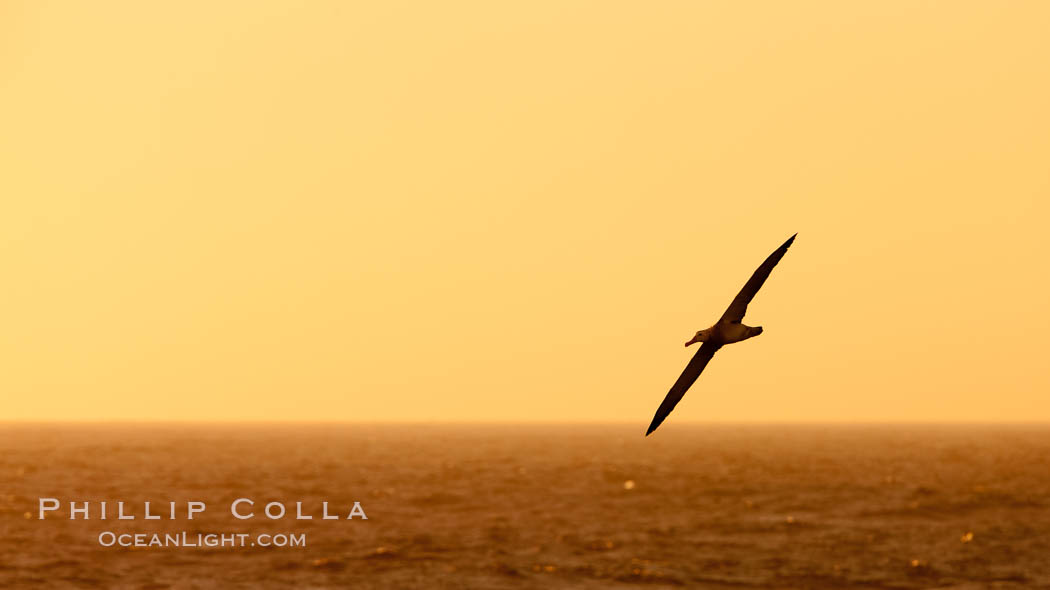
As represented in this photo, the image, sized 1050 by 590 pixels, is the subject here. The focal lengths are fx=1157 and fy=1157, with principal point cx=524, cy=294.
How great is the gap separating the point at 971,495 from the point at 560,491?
147 feet

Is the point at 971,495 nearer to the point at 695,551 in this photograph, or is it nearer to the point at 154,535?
the point at 695,551

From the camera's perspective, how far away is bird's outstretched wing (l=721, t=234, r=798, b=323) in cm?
1247

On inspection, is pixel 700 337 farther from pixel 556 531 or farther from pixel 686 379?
pixel 556 531

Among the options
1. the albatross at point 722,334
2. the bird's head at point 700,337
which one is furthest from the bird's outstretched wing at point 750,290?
the bird's head at point 700,337

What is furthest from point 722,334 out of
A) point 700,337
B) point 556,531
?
point 556,531

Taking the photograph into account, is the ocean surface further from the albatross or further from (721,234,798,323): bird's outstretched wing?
(721,234,798,323): bird's outstretched wing

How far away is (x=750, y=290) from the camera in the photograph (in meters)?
13.4

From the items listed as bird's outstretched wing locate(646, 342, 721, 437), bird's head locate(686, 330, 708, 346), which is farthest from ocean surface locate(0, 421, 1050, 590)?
bird's head locate(686, 330, 708, 346)

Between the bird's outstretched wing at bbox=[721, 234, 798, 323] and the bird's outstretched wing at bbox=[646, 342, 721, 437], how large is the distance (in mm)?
425

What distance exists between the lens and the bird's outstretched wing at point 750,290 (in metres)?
12.5

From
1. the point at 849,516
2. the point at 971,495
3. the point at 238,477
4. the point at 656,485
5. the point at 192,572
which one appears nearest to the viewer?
the point at 192,572

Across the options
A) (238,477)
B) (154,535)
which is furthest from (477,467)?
(154,535)

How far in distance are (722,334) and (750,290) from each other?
2.19 feet

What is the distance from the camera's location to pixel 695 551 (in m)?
81.3
